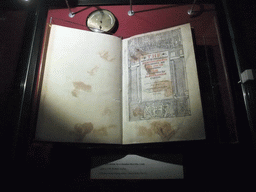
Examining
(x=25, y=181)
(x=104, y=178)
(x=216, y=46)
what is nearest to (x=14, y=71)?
(x=25, y=181)

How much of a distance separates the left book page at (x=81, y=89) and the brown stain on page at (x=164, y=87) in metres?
0.14

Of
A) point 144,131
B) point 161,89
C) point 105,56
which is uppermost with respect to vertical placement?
point 105,56

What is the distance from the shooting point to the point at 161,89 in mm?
642

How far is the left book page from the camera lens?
0.60m

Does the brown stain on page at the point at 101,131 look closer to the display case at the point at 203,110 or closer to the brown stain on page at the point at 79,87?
the display case at the point at 203,110

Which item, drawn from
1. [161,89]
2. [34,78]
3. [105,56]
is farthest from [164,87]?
[34,78]

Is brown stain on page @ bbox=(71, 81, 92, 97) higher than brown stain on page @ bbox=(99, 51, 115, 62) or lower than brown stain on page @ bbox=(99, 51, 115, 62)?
lower

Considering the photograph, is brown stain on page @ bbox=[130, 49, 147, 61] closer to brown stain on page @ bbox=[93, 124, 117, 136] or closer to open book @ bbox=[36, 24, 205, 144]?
open book @ bbox=[36, 24, 205, 144]

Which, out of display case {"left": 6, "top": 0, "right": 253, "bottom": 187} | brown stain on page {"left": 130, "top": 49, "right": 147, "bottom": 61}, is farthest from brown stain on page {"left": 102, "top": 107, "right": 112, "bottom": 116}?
brown stain on page {"left": 130, "top": 49, "right": 147, "bottom": 61}

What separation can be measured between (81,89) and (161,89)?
30 cm

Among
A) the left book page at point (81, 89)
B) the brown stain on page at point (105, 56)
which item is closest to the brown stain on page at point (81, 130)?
the left book page at point (81, 89)

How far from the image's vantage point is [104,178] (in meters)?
0.61

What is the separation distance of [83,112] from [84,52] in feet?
0.82

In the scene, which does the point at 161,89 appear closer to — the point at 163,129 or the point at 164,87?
the point at 164,87
